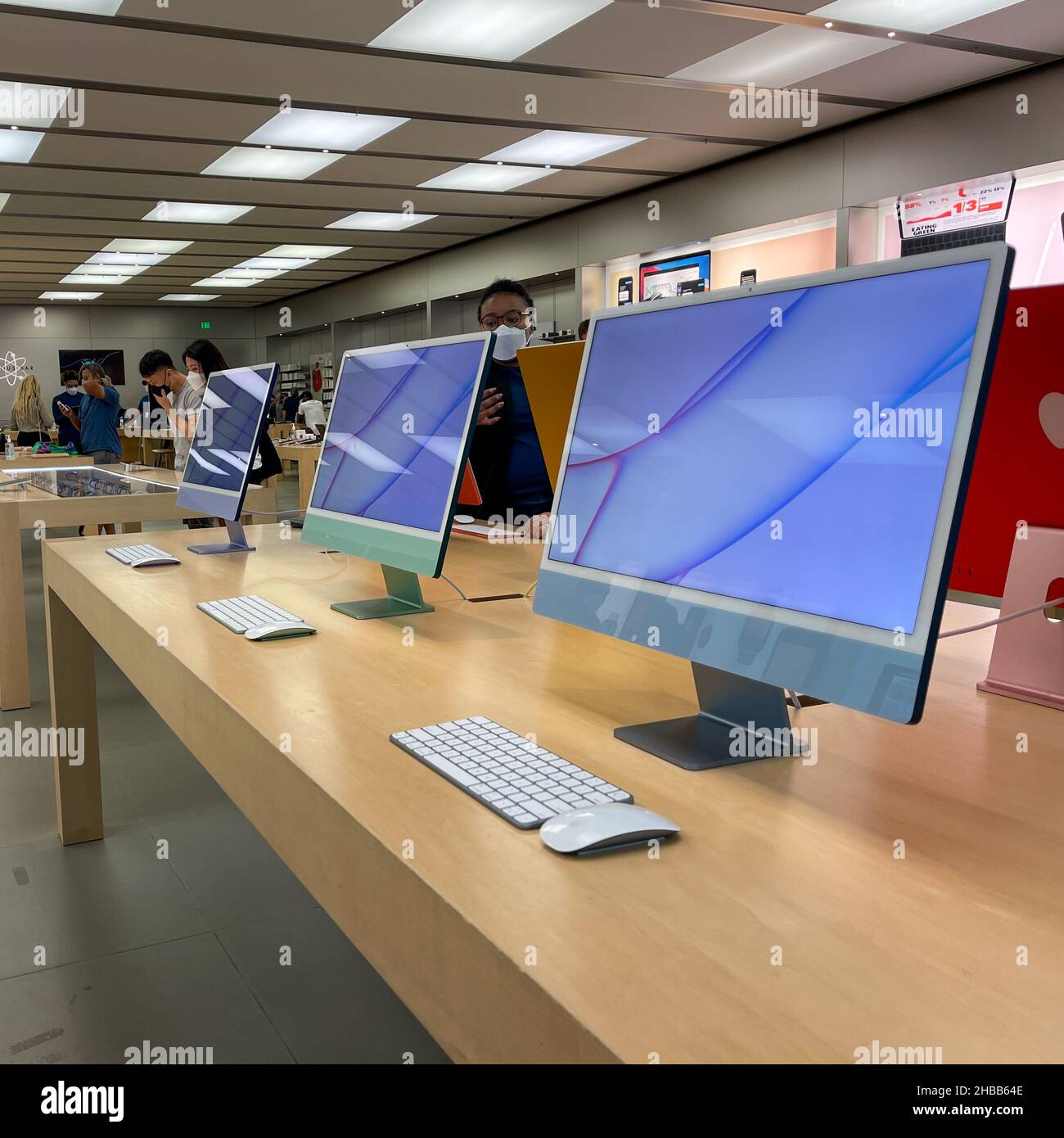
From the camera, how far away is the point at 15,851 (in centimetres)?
241

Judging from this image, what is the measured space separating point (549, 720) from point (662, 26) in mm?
4772

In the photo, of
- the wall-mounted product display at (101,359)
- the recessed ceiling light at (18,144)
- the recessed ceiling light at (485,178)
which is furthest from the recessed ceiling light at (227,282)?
the recessed ceiling light at (18,144)

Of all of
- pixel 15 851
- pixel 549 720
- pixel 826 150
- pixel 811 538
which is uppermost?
pixel 826 150

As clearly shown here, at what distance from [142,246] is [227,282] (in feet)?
10.5

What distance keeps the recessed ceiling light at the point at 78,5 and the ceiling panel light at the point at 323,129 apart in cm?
169

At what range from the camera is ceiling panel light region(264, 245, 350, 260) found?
11570mm

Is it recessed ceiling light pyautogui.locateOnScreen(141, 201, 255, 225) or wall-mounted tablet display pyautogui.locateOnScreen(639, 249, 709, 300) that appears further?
recessed ceiling light pyautogui.locateOnScreen(141, 201, 255, 225)

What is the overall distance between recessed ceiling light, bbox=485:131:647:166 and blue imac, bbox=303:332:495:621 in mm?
5707

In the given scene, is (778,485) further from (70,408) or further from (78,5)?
(70,408)

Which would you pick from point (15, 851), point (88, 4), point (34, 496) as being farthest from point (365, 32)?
point (15, 851)

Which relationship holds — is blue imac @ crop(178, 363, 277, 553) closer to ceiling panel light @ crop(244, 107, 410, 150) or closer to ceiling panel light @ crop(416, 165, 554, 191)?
ceiling panel light @ crop(244, 107, 410, 150)

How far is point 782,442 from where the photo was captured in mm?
945

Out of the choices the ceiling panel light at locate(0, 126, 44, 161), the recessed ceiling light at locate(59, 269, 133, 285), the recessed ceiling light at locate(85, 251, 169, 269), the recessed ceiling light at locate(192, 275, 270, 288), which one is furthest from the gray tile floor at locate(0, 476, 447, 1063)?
the recessed ceiling light at locate(192, 275, 270, 288)

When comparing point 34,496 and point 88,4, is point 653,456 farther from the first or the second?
point 88,4
